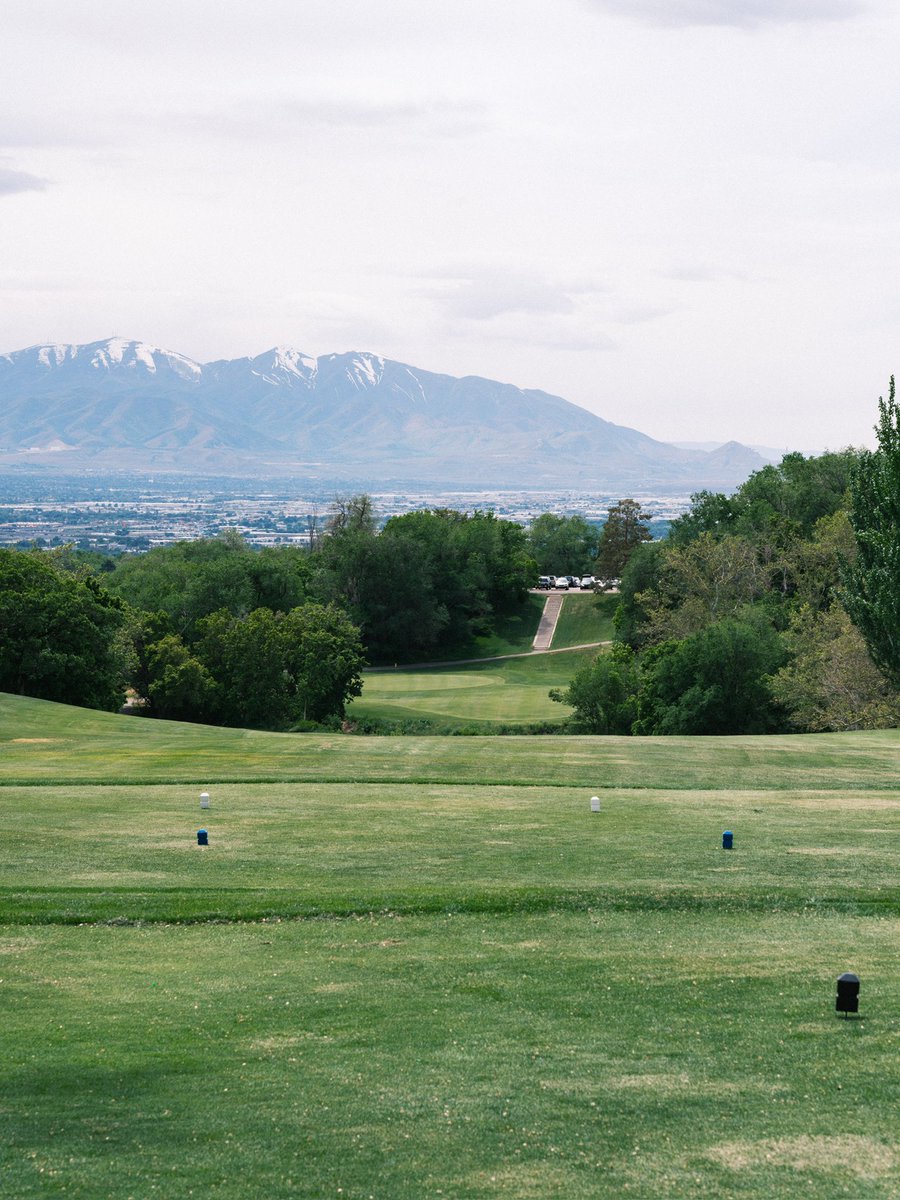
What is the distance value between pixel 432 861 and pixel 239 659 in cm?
4971

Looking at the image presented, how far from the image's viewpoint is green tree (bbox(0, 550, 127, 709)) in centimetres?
5334

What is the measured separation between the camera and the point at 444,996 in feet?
41.8

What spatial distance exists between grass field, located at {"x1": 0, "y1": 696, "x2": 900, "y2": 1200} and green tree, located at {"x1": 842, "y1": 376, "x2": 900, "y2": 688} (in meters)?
5.66

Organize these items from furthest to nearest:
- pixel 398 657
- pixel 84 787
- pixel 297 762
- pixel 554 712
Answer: pixel 398 657, pixel 554 712, pixel 297 762, pixel 84 787

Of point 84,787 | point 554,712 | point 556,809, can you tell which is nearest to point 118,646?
point 554,712

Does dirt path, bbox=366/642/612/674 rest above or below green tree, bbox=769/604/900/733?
below

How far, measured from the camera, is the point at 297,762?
100 feet

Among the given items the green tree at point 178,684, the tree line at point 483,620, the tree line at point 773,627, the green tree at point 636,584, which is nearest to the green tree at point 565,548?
the tree line at point 483,620

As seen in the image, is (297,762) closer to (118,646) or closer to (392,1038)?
(392,1038)

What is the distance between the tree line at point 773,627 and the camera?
29688 mm

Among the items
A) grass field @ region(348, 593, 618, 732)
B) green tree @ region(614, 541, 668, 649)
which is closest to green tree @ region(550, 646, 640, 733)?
grass field @ region(348, 593, 618, 732)

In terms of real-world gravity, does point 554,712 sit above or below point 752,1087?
below

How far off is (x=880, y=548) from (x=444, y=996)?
20074 mm

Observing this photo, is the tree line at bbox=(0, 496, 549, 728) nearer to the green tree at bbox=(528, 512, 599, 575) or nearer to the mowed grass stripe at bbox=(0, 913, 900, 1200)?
the green tree at bbox=(528, 512, 599, 575)
